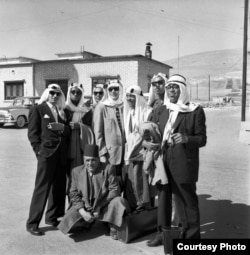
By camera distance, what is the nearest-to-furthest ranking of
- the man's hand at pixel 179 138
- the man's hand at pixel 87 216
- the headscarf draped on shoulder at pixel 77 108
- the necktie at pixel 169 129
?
the man's hand at pixel 179 138 < the necktie at pixel 169 129 < the man's hand at pixel 87 216 < the headscarf draped on shoulder at pixel 77 108

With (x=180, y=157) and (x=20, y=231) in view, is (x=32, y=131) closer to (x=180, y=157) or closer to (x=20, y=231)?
(x=20, y=231)

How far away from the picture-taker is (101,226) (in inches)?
171

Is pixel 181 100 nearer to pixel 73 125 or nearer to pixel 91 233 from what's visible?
pixel 73 125

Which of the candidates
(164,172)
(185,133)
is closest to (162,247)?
(164,172)

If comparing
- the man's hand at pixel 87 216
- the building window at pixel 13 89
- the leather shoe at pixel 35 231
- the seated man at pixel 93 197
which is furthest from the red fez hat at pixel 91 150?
the building window at pixel 13 89

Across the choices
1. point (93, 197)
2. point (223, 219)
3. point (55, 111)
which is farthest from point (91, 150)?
point (223, 219)

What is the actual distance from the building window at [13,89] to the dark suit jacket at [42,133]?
71.1 ft

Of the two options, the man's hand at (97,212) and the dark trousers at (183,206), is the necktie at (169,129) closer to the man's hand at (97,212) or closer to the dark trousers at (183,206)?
the dark trousers at (183,206)

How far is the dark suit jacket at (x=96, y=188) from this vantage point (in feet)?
12.9

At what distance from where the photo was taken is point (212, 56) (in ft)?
501

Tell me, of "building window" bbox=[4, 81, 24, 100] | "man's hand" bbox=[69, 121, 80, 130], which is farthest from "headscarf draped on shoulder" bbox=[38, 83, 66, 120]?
"building window" bbox=[4, 81, 24, 100]

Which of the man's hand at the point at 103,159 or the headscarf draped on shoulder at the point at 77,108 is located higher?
the headscarf draped on shoulder at the point at 77,108

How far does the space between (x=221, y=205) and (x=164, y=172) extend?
7.00ft

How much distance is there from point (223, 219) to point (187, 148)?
1718 millimetres
